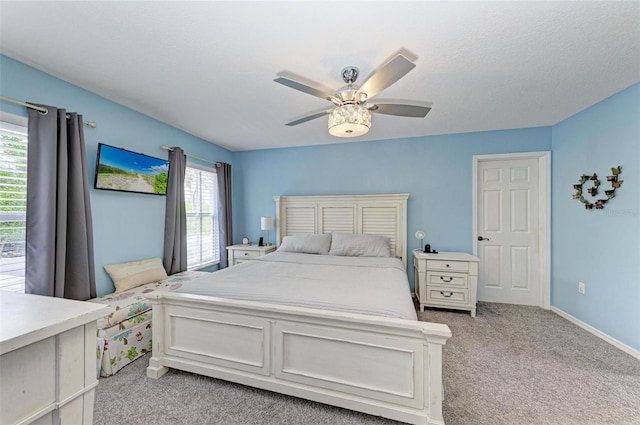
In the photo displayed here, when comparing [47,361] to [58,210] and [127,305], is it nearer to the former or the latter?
[127,305]

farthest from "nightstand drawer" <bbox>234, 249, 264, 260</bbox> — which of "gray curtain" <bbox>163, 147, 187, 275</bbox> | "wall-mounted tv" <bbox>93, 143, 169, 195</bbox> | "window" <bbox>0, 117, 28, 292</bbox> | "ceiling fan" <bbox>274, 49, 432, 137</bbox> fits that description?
"ceiling fan" <bbox>274, 49, 432, 137</bbox>

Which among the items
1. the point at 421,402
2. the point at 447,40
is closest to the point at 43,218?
the point at 421,402

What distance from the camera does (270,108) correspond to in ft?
9.17

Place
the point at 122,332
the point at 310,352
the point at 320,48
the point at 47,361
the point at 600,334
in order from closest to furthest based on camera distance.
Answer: the point at 47,361 < the point at 310,352 < the point at 320,48 < the point at 122,332 < the point at 600,334

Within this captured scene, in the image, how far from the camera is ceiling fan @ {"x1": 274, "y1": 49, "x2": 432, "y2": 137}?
1576 millimetres

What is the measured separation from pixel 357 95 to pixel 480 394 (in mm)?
2274

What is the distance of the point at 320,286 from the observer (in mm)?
2051

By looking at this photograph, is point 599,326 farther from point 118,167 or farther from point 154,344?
point 118,167

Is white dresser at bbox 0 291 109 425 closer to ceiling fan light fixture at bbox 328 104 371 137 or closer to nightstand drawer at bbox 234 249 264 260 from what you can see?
ceiling fan light fixture at bbox 328 104 371 137

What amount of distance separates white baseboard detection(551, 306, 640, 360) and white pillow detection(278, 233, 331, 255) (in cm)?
294

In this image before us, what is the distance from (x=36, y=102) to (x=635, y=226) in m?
5.22

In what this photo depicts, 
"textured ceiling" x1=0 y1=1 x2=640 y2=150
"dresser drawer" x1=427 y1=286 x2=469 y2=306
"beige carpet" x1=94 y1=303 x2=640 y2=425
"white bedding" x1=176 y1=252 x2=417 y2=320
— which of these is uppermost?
"textured ceiling" x1=0 y1=1 x2=640 y2=150

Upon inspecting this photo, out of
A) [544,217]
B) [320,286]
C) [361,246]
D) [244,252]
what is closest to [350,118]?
[320,286]

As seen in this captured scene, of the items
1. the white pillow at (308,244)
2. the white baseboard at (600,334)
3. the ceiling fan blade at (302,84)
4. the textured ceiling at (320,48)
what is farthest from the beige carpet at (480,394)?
the textured ceiling at (320,48)
